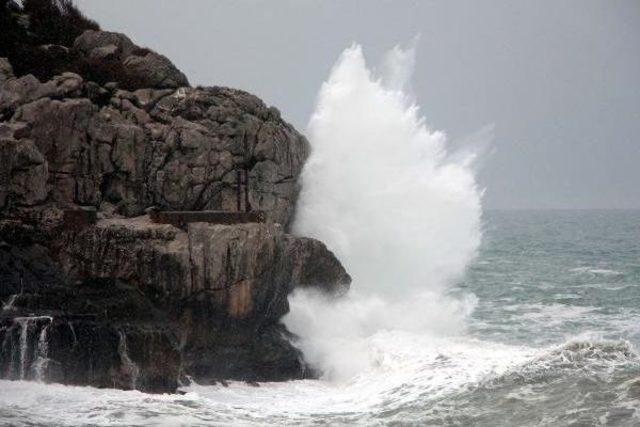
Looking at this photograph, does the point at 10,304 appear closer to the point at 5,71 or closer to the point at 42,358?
the point at 42,358

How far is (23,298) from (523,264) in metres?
35.9

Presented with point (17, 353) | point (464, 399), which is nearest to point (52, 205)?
point (17, 353)

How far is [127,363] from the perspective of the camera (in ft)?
71.2

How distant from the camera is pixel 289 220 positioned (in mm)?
31109

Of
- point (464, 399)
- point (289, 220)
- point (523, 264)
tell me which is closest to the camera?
point (464, 399)

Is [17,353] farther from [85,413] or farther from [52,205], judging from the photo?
[52,205]

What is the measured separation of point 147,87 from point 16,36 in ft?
15.5

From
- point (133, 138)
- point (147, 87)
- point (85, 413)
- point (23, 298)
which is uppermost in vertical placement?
point (147, 87)

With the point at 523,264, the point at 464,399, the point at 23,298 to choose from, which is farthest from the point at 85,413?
the point at 523,264

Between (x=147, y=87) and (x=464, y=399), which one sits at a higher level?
Answer: (x=147, y=87)

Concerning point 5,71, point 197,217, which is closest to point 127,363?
point 197,217

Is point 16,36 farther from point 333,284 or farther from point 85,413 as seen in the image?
point 85,413

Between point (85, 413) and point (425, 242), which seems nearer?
point (85, 413)

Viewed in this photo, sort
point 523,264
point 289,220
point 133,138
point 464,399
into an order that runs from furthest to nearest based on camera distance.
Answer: point 523,264, point 289,220, point 133,138, point 464,399
